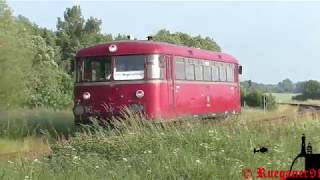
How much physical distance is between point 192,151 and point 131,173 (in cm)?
166

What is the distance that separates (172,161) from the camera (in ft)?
25.8

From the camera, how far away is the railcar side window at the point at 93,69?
55.4ft

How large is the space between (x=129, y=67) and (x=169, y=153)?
8.52 meters

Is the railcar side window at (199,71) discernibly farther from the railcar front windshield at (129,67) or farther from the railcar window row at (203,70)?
the railcar front windshield at (129,67)

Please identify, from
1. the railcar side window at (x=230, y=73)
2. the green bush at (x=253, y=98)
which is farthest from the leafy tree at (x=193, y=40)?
the railcar side window at (x=230, y=73)

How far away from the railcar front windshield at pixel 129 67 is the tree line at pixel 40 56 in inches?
84.2

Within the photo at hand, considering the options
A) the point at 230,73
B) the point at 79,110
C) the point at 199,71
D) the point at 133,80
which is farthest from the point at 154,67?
the point at 230,73

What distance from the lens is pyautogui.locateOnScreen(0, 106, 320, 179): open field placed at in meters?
7.31

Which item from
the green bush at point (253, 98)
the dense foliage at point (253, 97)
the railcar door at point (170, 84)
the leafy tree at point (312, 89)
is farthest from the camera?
the leafy tree at point (312, 89)

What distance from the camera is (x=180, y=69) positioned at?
58.7 feet

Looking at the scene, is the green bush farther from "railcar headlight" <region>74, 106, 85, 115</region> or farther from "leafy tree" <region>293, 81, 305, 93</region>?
"railcar headlight" <region>74, 106, 85, 115</region>

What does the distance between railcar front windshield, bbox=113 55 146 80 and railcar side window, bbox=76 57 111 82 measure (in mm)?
294

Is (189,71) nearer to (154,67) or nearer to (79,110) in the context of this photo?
(154,67)

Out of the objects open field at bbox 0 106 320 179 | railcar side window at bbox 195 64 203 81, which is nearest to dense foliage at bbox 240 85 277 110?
railcar side window at bbox 195 64 203 81
